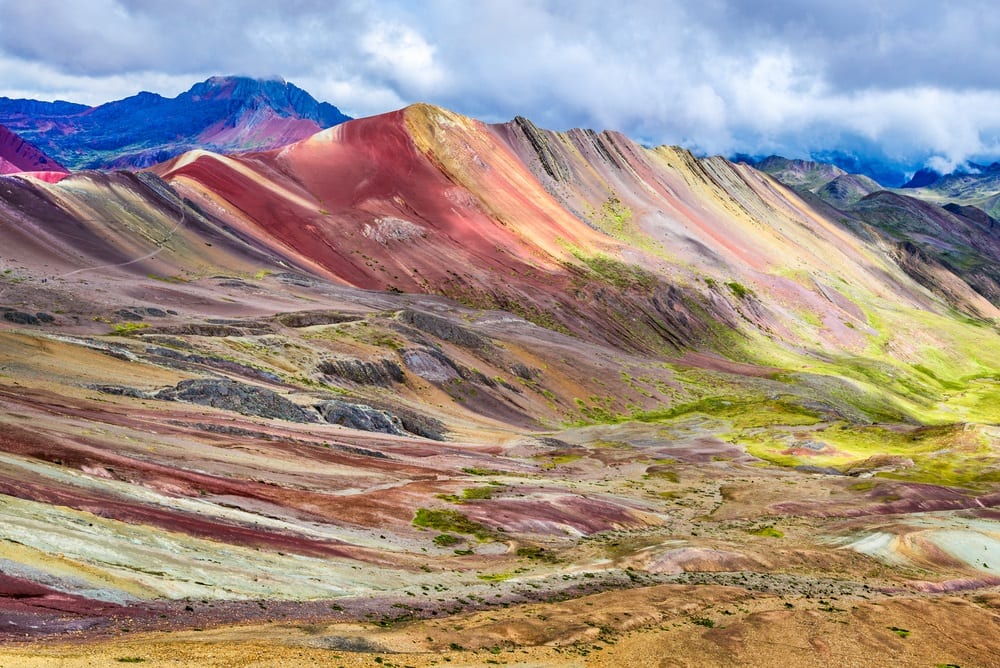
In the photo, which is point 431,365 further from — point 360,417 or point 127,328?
point 127,328

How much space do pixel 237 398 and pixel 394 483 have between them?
817 inches

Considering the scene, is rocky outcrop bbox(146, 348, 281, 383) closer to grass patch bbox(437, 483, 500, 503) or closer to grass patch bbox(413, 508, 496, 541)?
grass patch bbox(437, 483, 500, 503)

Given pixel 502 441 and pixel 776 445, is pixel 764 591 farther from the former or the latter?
pixel 776 445

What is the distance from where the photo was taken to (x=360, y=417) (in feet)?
294

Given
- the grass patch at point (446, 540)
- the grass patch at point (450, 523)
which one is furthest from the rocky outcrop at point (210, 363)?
the grass patch at point (446, 540)

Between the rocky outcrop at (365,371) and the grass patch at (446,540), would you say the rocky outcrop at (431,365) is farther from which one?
the grass patch at (446,540)

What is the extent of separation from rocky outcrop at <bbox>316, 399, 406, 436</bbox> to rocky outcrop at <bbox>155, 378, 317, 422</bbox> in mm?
2442

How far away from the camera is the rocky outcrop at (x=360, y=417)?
87.6 m

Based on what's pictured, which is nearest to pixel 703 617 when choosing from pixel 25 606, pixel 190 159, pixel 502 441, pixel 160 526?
pixel 160 526

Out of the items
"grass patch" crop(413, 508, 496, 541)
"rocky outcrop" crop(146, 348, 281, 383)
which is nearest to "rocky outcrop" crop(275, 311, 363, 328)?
"rocky outcrop" crop(146, 348, 281, 383)

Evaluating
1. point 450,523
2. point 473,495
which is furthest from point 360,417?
point 450,523

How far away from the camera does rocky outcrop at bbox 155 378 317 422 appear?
77812mm

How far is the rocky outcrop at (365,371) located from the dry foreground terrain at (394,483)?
0.36 metres

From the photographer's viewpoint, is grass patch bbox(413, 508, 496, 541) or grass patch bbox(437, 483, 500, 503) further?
grass patch bbox(437, 483, 500, 503)
